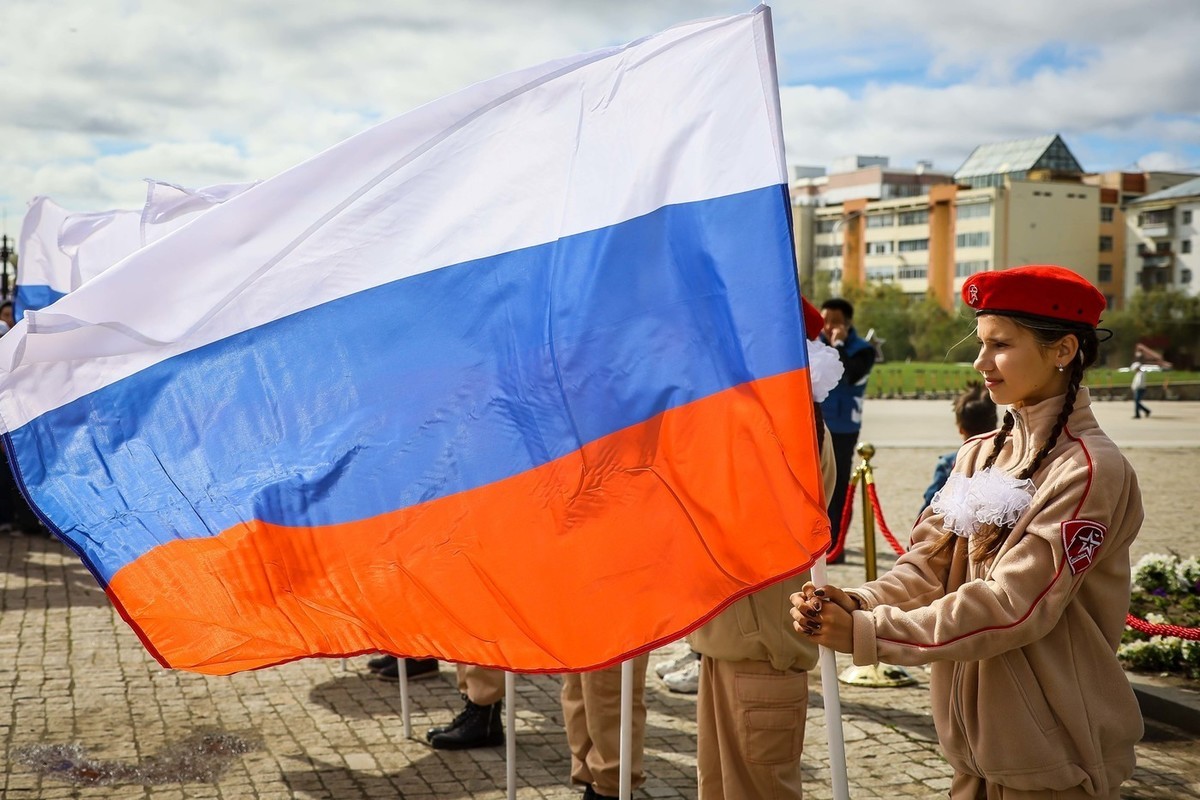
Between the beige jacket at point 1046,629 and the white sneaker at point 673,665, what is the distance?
14.1 ft

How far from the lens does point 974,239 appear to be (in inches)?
3883

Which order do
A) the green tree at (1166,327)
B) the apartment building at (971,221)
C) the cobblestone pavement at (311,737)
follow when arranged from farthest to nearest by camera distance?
the apartment building at (971,221), the green tree at (1166,327), the cobblestone pavement at (311,737)

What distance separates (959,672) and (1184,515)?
42.1 feet

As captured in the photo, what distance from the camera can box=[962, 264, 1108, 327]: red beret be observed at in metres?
2.74

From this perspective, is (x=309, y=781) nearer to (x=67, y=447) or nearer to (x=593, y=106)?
(x=67, y=447)

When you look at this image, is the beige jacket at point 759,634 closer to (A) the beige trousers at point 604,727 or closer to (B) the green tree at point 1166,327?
(A) the beige trousers at point 604,727

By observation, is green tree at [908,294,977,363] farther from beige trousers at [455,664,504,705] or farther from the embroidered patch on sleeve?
the embroidered patch on sleeve

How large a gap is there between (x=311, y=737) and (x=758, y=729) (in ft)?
10.0

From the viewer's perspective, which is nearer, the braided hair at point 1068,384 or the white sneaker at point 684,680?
the braided hair at point 1068,384

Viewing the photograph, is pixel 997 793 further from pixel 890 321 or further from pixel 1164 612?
pixel 890 321

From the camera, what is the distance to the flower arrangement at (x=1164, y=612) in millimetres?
6875

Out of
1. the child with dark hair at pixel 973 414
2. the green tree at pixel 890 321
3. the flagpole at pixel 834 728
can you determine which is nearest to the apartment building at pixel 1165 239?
the green tree at pixel 890 321

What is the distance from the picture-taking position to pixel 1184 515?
14.1 meters

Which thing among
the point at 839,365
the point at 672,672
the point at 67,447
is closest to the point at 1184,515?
the point at 672,672
